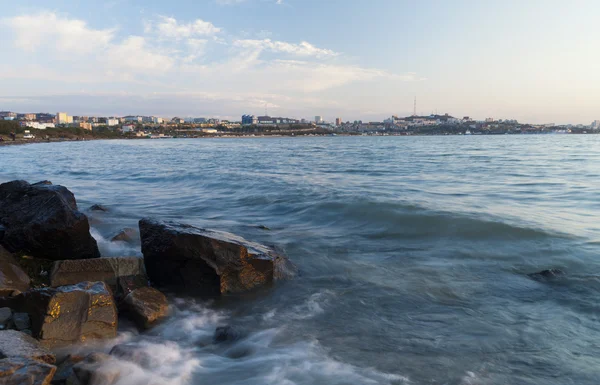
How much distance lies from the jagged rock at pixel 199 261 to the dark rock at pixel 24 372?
8.20ft

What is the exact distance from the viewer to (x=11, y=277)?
4914 mm

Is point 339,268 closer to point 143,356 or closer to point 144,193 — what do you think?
point 143,356

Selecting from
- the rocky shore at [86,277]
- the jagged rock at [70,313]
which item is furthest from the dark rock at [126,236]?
the jagged rock at [70,313]

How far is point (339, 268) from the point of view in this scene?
22.4ft

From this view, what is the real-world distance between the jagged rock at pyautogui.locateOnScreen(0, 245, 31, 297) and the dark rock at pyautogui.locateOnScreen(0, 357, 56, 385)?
203 cm

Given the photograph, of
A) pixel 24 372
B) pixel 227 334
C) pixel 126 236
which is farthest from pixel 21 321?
pixel 126 236

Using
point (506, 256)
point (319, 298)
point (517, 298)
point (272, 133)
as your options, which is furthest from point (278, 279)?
point (272, 133)

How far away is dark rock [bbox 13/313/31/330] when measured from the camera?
397 cm

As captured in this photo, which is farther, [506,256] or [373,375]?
[506,256]

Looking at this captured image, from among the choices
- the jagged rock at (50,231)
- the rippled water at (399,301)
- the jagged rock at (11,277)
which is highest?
the jagged rock at (50,231)

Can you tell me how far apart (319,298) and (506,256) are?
389 centimetres

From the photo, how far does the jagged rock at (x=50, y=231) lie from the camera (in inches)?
231

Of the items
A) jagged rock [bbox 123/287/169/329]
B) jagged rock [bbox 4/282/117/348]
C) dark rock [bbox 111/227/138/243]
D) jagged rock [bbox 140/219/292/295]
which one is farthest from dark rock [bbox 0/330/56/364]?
dark rock [bbox 111/227/138/243]

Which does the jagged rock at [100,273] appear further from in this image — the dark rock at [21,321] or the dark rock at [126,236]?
the dark rock at [126,236]
